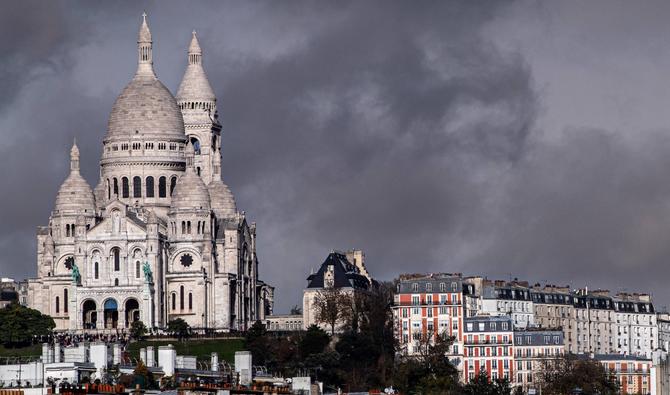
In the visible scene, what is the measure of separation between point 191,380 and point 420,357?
2884 inches

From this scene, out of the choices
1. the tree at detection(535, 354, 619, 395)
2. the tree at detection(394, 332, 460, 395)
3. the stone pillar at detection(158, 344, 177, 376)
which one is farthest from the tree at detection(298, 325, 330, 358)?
the stone pillar at detection(158, 344, 177, 376)

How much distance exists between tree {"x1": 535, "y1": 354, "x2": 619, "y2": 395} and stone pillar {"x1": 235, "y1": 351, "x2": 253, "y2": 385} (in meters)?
41.6

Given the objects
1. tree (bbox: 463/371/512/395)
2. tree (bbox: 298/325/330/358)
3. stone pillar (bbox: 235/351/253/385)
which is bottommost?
tree (bbox: 463/371/512/395)

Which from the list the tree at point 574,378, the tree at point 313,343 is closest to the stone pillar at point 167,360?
the tree at point 574,378

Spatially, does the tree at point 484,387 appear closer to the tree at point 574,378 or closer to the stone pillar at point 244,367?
the tree at point 574,378

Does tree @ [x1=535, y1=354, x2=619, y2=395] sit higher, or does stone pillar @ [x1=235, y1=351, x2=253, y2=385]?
stone pillar @ [x1=235, y1=351, x2=253, y2=385]

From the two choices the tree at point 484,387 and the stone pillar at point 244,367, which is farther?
the tree at point 484,387

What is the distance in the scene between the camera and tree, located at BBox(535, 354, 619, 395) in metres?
185

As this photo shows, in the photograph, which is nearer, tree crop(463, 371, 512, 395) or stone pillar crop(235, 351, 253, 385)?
stone pillar crop(235, 351, 253, 385)

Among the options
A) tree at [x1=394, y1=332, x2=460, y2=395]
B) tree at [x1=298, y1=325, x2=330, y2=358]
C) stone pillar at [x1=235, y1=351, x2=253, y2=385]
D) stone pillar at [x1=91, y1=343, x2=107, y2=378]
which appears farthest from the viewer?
tree at [x1=298, y1=325, x2=330, y2=358]

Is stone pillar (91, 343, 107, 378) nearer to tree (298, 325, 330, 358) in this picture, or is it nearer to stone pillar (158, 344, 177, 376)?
stone pillar (158, 344, 177, 376)

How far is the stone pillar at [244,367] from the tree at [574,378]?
4161 cm

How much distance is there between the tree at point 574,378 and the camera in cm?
18525

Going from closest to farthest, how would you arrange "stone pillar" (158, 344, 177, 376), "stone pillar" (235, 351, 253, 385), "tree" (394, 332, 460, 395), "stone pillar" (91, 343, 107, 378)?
"stone pillar" (91, 343, 107, 378) → "stone pillar" (235, 351, 253, 385) → "stone pillar" (158, 344, 177, 376) → "tree" (394, 332, 460, 395)
